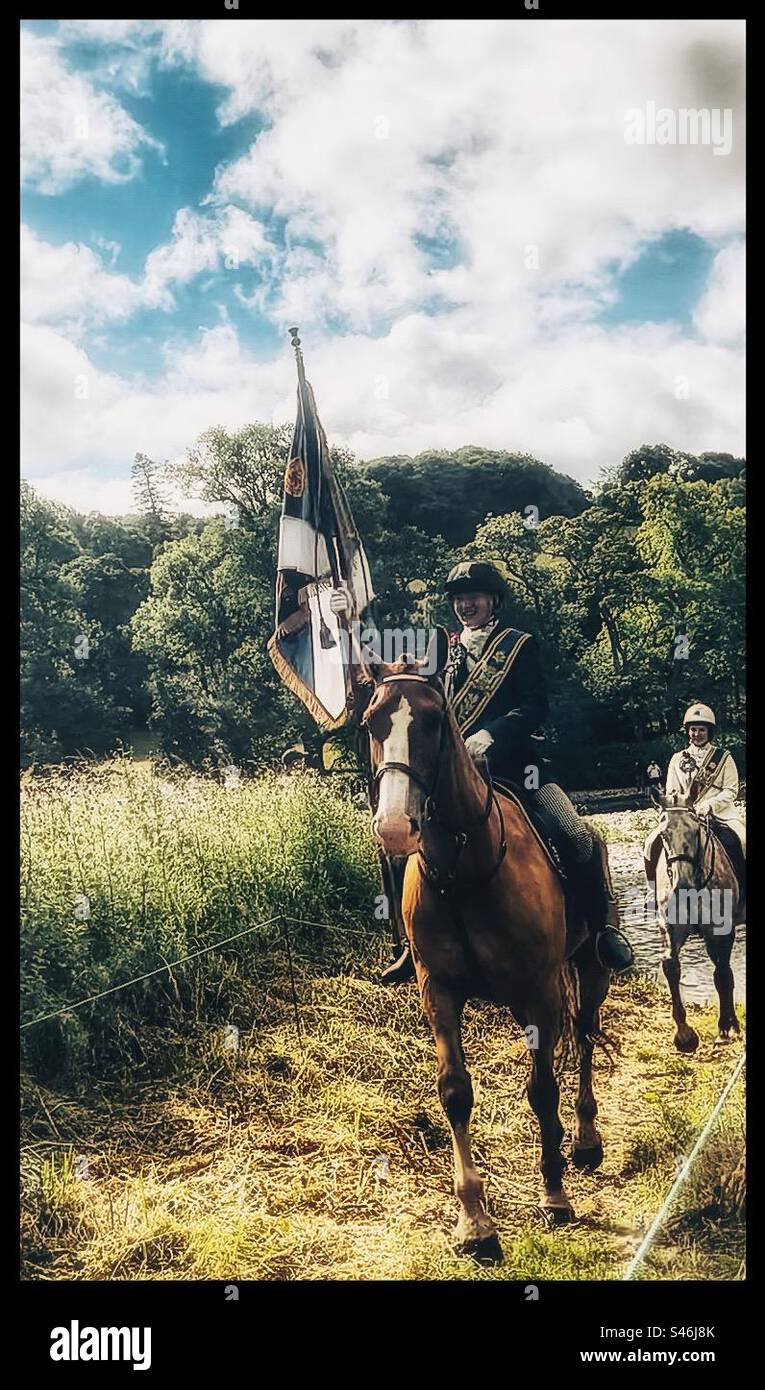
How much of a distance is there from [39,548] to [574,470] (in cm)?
289

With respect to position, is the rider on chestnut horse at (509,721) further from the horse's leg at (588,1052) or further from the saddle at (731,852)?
the saddle at (731,852)

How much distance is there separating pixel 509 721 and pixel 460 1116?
1.82 meters

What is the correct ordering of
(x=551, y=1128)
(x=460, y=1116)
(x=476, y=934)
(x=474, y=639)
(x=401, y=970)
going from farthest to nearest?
(x=401, y=970)
(x=474, y=639)
(x=551, y=1128)
(x=460, y=1116)
(x=476, y=934)

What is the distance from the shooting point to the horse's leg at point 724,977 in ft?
15.5

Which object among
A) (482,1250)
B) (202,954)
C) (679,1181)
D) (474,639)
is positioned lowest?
(482,1250)

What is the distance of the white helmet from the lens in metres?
4.86

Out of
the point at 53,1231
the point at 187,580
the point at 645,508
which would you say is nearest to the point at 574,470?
the point at 645,508

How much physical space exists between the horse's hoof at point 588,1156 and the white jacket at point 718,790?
1646 millimetres

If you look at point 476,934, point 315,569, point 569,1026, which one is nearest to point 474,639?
point 315,569

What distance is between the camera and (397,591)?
489 cm

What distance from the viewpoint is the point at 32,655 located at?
5043 mm

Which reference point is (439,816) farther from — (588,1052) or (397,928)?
(588,1052)
